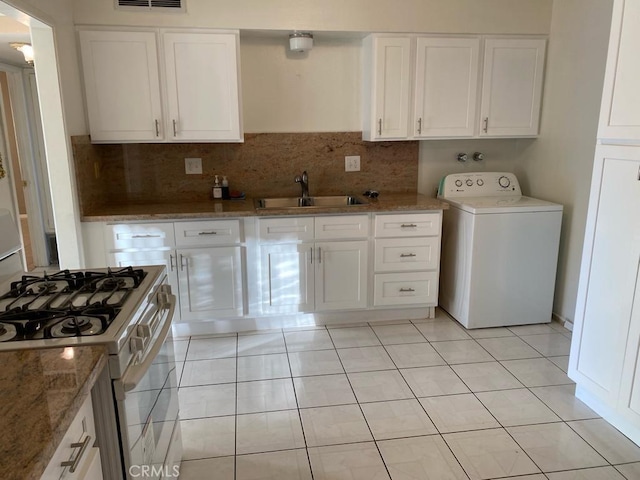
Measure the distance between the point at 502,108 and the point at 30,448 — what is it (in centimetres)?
351

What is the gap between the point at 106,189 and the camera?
3.49m

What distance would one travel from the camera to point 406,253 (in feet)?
11.1

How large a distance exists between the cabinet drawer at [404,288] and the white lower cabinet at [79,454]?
2430 mm

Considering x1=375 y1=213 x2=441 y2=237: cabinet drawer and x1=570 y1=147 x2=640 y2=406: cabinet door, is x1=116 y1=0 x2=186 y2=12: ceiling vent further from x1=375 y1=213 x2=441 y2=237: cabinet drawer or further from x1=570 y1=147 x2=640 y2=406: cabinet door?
x1=570 y1=147 x2=640 y2=406: cabinet door

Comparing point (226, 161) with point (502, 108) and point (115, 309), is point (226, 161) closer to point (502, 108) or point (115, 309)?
point (502, 108)

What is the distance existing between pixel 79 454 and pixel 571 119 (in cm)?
345

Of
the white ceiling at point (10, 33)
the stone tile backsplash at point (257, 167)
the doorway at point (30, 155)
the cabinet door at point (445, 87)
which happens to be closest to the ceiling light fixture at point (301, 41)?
the stone tile backsplash at point (257, 167)

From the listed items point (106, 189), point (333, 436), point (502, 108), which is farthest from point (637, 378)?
point (106, 189)

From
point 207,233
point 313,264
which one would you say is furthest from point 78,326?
point 313,264

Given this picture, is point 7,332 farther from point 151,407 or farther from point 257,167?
point 257,167

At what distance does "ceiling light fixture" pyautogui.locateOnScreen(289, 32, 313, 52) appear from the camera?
327cm

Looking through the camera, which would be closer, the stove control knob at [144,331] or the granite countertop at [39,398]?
the granite countertop at [39,398]

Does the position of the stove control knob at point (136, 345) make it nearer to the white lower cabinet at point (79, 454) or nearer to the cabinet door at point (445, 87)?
the white lower cabinet at point (79, 454)

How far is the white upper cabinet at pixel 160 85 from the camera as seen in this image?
3.03m
